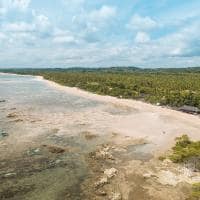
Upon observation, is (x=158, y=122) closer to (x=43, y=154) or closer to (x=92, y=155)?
(x=92, y=155)

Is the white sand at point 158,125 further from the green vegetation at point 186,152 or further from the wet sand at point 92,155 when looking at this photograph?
the green vegetation at point 186,152

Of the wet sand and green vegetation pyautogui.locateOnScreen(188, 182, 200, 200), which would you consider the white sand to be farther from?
green vegetation pyautogui.locateOnScreen(188, 182, 200, 200)

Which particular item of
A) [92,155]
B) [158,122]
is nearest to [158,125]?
[158,122]

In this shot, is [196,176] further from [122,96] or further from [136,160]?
[122,96]

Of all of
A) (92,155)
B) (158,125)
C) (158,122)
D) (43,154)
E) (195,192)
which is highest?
(195,192)

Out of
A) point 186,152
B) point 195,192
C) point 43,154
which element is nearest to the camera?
point 195,192

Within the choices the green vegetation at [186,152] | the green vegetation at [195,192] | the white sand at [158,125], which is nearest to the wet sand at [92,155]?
the white sand at [158,125]

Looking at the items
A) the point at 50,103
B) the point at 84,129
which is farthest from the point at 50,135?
the point at 50,103
